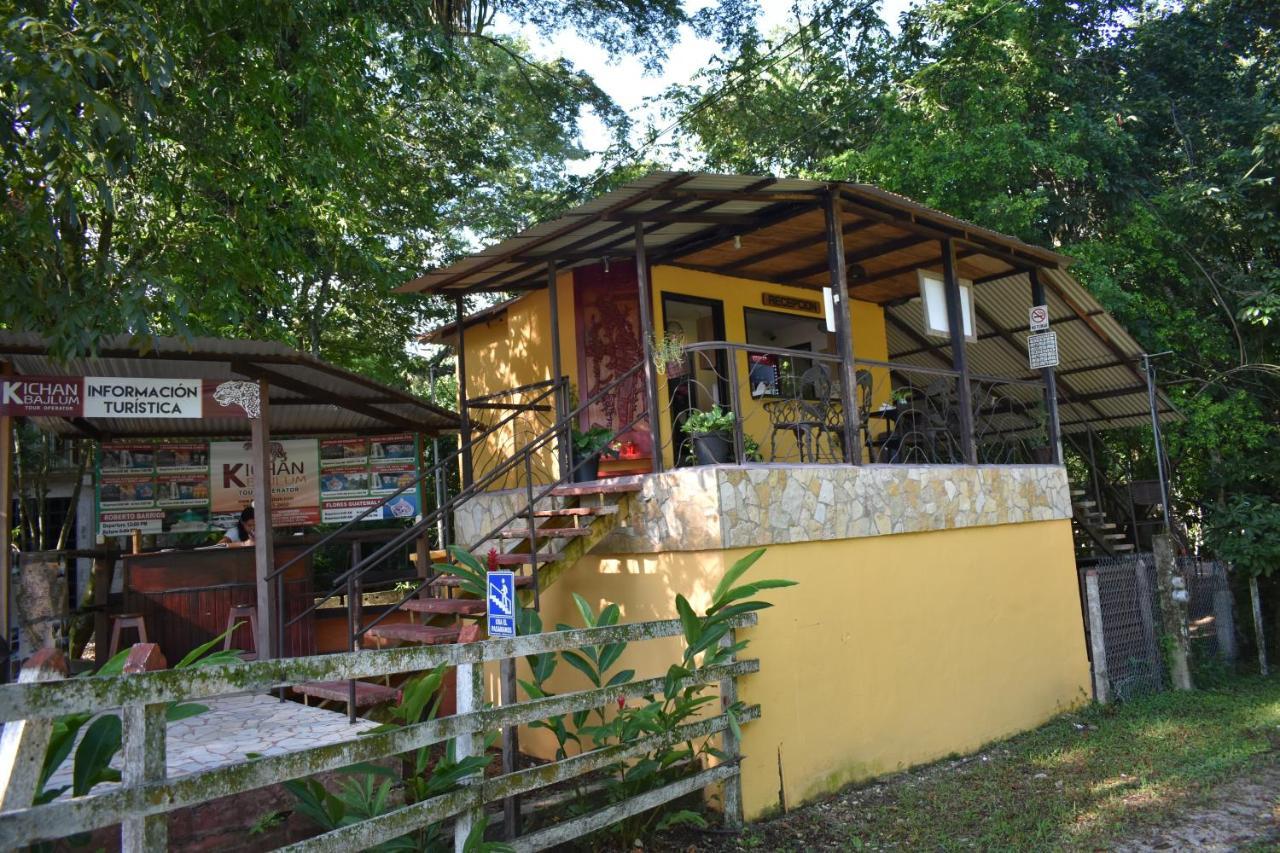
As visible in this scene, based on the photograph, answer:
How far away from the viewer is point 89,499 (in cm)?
1482

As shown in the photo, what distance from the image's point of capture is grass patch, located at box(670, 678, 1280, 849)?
5.66 metres

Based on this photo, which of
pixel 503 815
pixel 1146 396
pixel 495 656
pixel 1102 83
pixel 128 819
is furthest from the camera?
pixel 1102 83

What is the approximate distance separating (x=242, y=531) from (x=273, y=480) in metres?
0.67

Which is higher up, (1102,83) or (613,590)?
(1102,83)

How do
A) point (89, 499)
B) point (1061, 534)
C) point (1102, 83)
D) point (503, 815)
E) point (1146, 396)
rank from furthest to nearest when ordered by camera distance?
point (89, 499) → point (1102, 83) → point (1146, 396) → point (1061, 534) → point (503, 815)

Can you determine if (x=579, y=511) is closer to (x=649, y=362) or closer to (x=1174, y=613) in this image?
(x=649, y=362)

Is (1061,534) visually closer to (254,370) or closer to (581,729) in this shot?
(581,729)

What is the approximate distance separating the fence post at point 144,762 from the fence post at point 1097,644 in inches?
350

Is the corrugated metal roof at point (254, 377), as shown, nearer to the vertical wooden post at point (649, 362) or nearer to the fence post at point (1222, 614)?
the vertical wooden post at point (649, 362)

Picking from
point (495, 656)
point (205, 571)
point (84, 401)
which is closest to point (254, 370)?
point (84, 401)

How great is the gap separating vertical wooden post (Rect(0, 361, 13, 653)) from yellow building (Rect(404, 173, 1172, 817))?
3.37 m

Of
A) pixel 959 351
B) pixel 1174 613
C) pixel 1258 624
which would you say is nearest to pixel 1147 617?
pixel 1174 613

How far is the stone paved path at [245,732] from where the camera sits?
495 cm

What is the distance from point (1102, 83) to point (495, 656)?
14.1 metres
